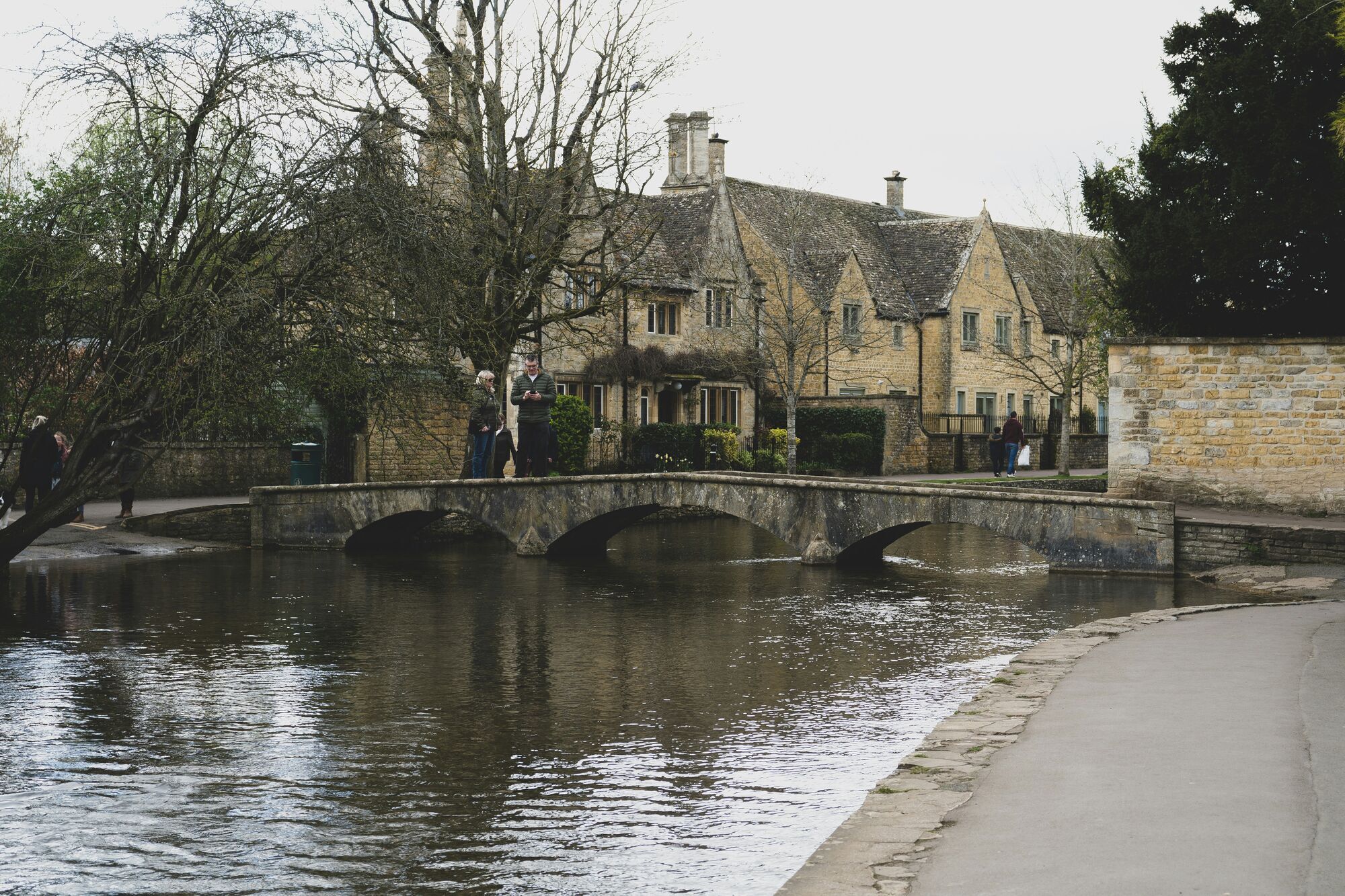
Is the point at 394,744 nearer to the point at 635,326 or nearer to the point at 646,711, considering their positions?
the point at 646,711

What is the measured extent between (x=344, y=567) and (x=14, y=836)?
15.8 m

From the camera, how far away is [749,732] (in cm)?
1012

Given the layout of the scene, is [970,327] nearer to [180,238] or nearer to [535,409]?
[535,409]

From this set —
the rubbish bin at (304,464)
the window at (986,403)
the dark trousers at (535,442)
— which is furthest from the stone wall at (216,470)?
the window at (986,403)

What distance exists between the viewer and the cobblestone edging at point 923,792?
18.8 ft

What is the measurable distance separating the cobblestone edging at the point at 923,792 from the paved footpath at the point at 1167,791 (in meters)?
0.10

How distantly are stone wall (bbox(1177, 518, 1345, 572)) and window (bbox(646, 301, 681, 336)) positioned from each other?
28.1m

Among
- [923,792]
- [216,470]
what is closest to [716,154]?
[216,470]

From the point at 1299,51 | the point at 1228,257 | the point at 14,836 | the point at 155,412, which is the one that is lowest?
the point at 14,836

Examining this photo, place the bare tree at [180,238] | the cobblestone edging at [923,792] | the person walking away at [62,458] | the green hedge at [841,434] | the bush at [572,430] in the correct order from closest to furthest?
the cobblestone edging at [923,792]
the bare tree at [180,238]
the person walking away at [62,458]
the bush at [572,430]
the green hedge at [841,434]

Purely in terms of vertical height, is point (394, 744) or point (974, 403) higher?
point (974, 403)

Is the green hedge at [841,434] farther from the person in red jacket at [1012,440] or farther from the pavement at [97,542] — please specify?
the pavement at [97,542]

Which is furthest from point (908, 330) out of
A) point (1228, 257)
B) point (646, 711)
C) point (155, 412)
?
point (646, 711)

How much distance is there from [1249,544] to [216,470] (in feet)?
73.4
